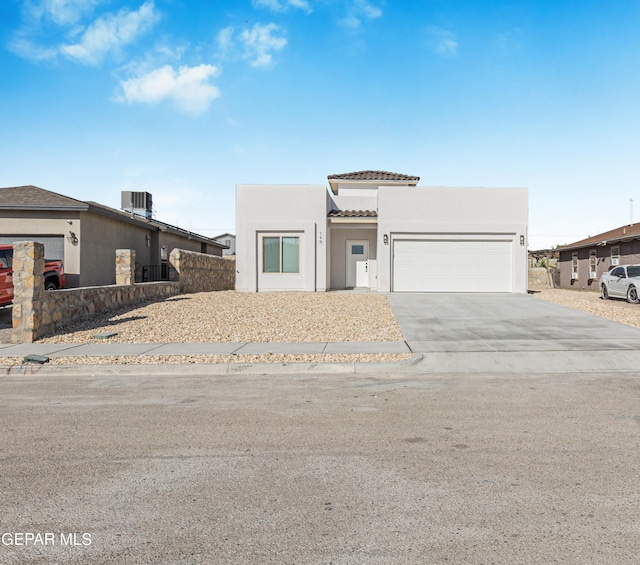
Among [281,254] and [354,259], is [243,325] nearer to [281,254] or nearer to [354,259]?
[281,254]

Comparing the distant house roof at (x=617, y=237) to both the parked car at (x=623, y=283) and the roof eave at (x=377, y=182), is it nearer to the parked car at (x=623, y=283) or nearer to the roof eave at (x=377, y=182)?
the parked car at (x=623, y=283)

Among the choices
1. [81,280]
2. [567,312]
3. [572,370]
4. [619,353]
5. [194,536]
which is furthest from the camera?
[81,280]

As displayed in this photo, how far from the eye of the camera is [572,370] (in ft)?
27.0

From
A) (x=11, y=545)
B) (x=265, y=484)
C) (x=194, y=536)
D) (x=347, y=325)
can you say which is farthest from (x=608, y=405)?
(x=347, y=325)

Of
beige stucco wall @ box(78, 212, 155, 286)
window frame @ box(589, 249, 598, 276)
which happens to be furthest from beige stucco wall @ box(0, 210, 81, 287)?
window frame @ box(589, 249, 598, 276)

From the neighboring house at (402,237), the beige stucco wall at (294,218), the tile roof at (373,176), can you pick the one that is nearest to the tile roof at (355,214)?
the neighboring house at (402,237)

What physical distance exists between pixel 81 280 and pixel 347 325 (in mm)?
12417

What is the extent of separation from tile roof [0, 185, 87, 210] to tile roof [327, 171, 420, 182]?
508 inches

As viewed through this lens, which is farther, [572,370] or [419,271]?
[419,271]

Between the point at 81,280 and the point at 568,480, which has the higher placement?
the point at 81,280

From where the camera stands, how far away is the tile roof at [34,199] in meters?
18.9

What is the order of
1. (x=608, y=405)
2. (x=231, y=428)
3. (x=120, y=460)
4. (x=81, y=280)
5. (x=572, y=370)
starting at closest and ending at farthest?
1. (x=120, y=460)
2. (x=231, y=428)
3. (x=608, y=405)
4. (x=572, y=370)
5. (x=81, y=280)

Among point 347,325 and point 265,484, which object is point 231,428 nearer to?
point 265,484
